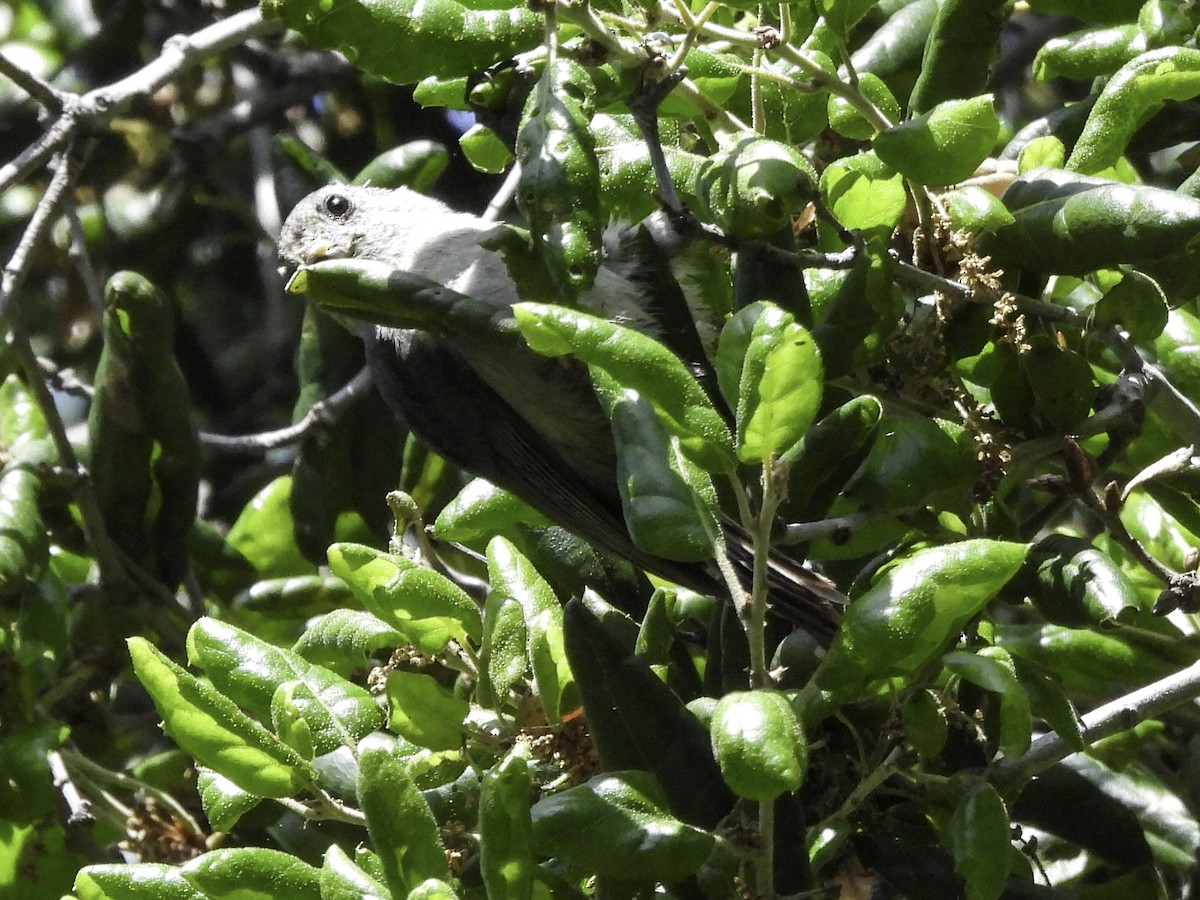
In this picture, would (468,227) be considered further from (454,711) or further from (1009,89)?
(1009,89)

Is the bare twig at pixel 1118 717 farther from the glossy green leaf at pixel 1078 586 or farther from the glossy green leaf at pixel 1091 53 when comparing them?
the glossy green leaf at pixel 1091 53

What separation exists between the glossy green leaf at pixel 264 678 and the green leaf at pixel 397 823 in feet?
1.07

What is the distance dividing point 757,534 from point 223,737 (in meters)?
0.69

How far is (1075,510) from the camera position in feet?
10.6

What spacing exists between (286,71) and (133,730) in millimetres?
2225

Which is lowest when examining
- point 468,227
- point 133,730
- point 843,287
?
point 133,730

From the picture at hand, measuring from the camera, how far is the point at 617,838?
4.74 feet

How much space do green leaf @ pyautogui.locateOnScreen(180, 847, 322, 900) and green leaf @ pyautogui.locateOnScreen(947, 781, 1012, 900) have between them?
70cm

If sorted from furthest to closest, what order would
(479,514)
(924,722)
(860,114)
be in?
(479,514) < (860,114) < (924,722)

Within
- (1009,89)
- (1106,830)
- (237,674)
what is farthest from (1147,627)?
(1009,89)

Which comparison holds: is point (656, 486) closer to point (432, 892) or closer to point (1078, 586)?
point (432, 892)

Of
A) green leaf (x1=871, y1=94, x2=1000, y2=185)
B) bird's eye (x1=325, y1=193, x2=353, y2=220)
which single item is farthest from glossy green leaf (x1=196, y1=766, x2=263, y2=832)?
bird's eye (x1=325, y1=193, x2=353, y2=220)

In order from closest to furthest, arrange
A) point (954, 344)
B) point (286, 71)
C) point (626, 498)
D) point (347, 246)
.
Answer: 1. point (626, 498)
2. point (954, 344)
3. point (347, 246)
4. point (286, 71)

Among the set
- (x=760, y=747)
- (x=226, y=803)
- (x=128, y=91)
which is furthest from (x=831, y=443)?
(x=128, y=91)
